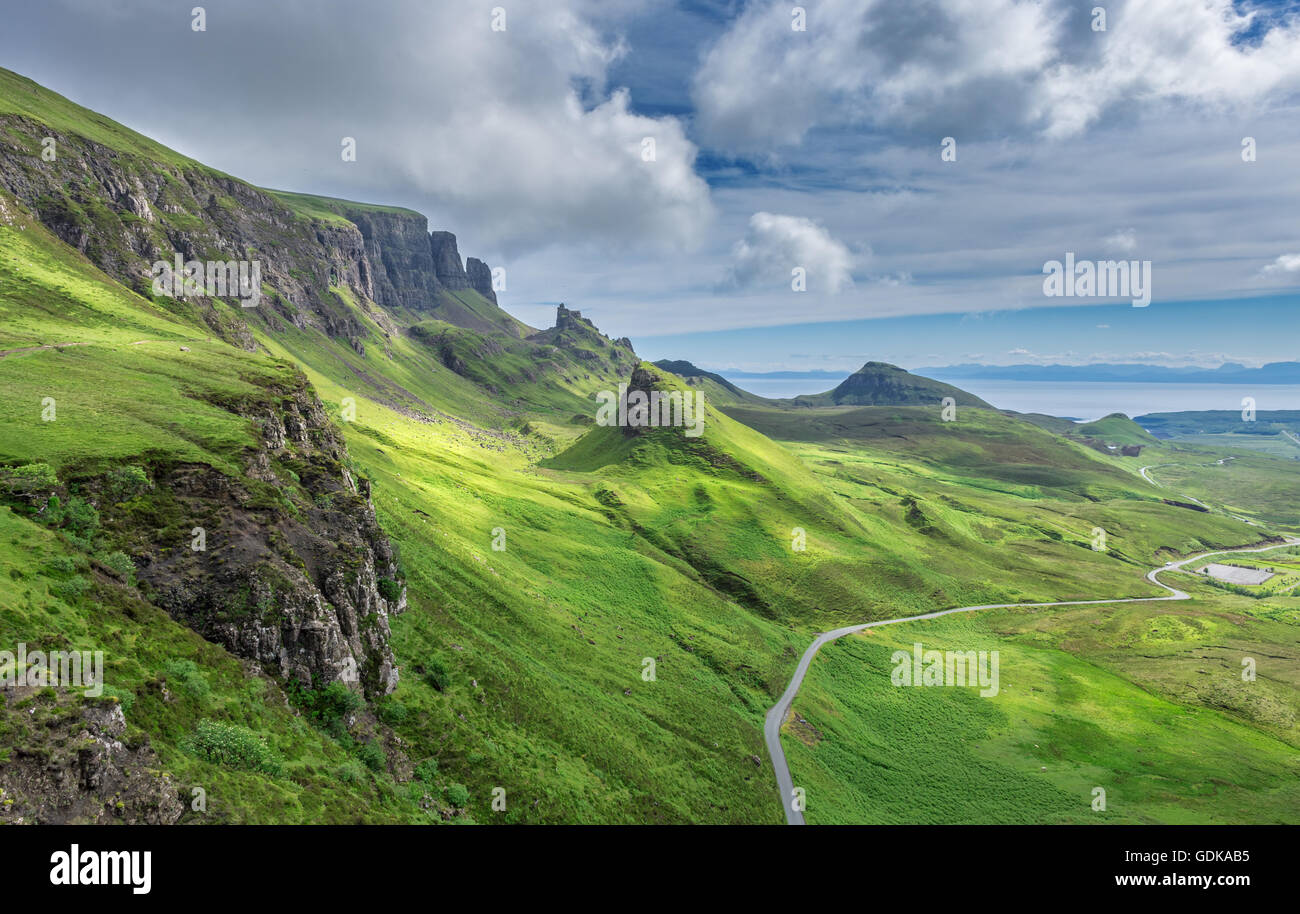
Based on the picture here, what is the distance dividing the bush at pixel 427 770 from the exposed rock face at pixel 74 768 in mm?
20616

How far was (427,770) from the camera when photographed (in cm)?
4366

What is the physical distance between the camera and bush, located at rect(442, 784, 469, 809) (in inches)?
1686

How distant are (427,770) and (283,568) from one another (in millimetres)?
18361

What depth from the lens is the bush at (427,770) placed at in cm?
4309

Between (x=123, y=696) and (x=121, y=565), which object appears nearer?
(x=123, y=696)

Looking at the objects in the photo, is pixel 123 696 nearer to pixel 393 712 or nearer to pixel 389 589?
pixel 393 712

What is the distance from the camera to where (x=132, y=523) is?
118 feet

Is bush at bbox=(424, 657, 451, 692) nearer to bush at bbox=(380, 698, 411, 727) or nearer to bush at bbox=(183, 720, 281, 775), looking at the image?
bush at bbox=(380, 698, 411, 727)

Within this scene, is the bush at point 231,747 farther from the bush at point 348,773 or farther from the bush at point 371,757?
the bush at point 371,757

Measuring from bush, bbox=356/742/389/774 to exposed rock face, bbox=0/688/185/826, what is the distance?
1514 centimetres

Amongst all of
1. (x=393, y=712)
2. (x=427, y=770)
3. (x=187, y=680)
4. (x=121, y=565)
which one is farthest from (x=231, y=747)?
(x=427, y=770)

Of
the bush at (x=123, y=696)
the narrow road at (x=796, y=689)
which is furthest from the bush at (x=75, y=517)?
the narrow road at (x=796, y=689)

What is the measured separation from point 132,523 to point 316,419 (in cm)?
3120
